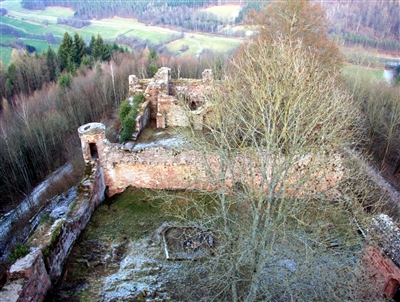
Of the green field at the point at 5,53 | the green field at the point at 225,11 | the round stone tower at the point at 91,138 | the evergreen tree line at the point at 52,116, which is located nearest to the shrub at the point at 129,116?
the evergreen tree line at the point at 52,116

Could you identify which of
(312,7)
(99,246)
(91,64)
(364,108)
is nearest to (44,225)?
(99,246)

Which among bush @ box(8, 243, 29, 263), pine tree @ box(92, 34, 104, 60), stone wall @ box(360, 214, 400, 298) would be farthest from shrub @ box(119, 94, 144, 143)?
pine tree @ box(92, 34, 104, 60)

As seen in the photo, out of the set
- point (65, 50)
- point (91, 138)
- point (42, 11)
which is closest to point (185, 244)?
point (91, 138)

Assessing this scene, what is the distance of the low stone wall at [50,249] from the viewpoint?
7625 mm

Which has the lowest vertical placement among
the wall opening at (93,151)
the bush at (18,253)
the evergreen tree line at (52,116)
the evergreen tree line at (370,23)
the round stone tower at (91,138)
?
the evergreen tree line at (52,116)

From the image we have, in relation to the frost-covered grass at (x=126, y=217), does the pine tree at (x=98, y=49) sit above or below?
above

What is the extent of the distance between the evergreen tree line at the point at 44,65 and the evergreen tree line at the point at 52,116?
155mm

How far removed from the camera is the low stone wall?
25.0ft

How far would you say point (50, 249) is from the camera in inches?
350

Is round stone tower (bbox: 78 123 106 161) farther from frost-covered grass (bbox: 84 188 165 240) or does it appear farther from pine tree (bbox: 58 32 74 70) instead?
pine tree (bbox: 58 32 74 70)

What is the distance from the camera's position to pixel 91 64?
122 feet

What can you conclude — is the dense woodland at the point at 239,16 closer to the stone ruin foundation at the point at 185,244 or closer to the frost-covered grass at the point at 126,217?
the frost-covered grass at the point at 126,217

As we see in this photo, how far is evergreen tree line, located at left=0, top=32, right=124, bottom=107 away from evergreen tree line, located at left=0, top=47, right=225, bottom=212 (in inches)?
6.1

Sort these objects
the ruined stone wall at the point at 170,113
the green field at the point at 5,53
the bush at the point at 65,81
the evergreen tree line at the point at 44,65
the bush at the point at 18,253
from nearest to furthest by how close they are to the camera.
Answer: the bush at the point at 18,253, the ruined stone wall at the point at 170,113, the bush at the point at 65,81, the evergreen tree line at the point at 44,65, the green field at the point at 5,53
